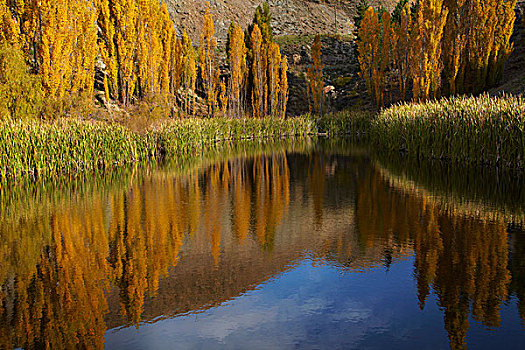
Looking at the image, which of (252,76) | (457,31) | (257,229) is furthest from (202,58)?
(257,229)

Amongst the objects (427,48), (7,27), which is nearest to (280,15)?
(427,48)

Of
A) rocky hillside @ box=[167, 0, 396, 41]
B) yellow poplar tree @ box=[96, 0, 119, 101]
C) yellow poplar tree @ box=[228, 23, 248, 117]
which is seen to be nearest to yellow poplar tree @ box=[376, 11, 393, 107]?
yellow poplar tree @ box=[228, 23, 248, 117]

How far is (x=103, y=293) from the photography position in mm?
5227

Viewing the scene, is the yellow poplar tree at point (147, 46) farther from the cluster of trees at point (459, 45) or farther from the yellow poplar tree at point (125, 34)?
the cluster of trees at point (459, 45)

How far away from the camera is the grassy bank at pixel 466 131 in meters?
12.6

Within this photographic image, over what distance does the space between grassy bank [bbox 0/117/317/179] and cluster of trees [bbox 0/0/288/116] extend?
2.71 metres

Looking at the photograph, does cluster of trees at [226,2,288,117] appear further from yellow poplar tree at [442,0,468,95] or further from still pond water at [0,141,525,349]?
still pond water at [0,141,525,349]

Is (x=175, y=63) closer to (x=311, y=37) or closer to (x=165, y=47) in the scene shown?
(x=165, y=47)

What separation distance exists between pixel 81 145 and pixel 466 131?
41.6ft

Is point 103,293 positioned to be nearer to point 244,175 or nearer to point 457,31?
point 244,175

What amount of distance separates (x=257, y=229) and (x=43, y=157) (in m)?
10.1

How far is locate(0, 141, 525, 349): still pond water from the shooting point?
166 inches

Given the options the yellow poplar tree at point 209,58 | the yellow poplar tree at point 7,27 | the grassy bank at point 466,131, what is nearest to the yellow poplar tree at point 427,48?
the grassy bank at point 466,131

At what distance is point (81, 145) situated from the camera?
16094mm
